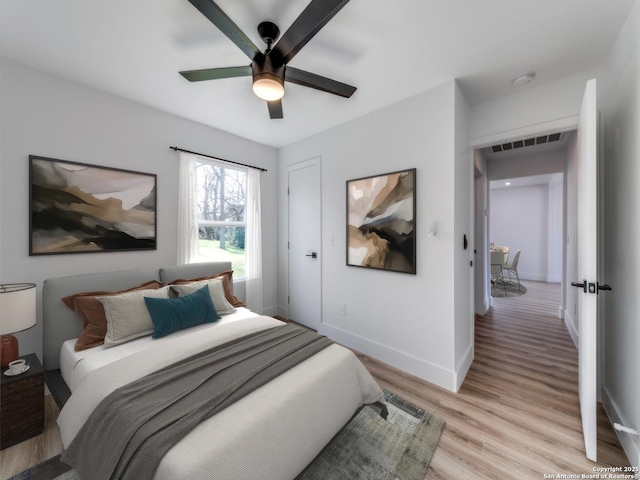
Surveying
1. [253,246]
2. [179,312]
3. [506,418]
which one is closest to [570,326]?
[506,418]

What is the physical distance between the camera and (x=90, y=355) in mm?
1655

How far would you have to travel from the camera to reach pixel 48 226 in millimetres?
2014

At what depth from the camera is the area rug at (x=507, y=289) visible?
17.0 feet

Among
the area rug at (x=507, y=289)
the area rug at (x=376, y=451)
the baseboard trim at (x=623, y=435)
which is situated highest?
the area rug at (x=507, y=289)

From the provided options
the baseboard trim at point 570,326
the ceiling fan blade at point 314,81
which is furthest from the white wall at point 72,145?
the baseboard trim at point 570,326

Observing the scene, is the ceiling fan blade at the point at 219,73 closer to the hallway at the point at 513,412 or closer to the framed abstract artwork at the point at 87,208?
the framed abstract artwork at the point at 87,208

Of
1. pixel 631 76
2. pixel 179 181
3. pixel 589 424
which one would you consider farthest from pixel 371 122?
pixel 589 424

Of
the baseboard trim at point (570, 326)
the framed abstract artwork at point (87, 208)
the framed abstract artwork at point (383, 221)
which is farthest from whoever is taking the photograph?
the baseboard trim at point (570, 326)

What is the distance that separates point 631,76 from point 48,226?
13.7ft

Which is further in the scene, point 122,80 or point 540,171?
point 540,171

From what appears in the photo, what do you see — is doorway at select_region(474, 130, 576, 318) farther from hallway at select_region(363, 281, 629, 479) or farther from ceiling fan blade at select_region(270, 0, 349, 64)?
ceiling fan blade at select_region(270, 0, 349, 64)

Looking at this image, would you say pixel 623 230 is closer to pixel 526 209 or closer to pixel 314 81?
pixel 314 81

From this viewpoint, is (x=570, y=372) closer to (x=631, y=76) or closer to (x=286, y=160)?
(x=631, y=76)

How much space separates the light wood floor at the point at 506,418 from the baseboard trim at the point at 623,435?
0.16 feet
